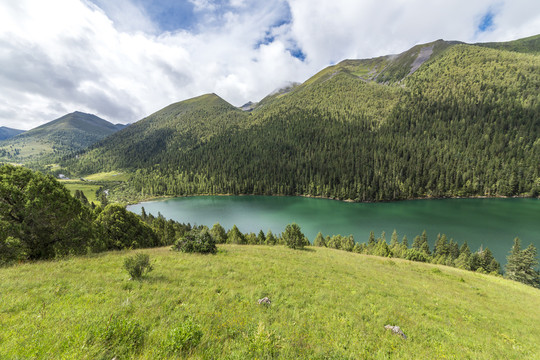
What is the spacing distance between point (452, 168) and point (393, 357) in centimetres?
19429

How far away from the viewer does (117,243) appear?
1120 inches

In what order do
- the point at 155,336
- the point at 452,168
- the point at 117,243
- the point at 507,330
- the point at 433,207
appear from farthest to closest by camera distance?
the point at 452,168 < the point at 433,207 < the point at 117,243 < the point at 507,330 < the point at 155,336

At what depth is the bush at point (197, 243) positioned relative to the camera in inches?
774

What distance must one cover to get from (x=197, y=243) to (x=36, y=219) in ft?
40.0

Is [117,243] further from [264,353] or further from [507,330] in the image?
[507,330]

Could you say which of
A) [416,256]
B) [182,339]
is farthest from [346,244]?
[182,339]

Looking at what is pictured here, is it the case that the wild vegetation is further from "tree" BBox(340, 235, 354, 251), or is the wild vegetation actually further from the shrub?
"tree" BBox(340, 235, 354, 251)

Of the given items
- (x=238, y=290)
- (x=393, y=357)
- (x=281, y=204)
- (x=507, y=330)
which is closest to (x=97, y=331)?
(x=238, y=290)

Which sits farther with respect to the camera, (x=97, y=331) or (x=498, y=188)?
(x=498, y=188)

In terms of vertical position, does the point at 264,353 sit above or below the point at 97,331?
below

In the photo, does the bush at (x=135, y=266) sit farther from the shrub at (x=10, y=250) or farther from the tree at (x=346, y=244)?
the tree at (x=346, y=244)

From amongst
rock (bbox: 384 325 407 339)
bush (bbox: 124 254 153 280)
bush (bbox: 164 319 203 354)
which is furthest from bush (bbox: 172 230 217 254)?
rock (bbox: 384 325 407 339)

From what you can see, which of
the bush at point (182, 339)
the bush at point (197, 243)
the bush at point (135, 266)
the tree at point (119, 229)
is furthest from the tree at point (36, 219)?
the bush at point (182, 339)

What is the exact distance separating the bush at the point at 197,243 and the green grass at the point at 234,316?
3.86 meters
